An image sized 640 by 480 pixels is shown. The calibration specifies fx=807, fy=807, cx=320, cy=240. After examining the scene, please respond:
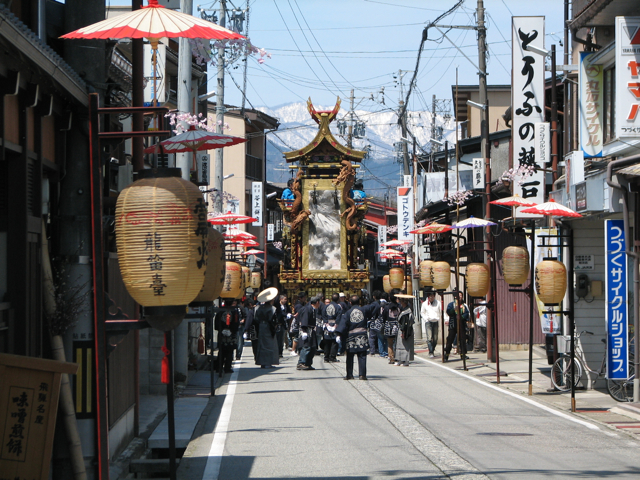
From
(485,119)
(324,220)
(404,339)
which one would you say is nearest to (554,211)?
(485,119)

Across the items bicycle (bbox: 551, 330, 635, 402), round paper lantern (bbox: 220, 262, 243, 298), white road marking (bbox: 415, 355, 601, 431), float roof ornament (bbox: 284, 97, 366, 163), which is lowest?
white road marking (bbox: 415, 355, 601, 431)

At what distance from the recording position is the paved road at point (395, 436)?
30.7ft

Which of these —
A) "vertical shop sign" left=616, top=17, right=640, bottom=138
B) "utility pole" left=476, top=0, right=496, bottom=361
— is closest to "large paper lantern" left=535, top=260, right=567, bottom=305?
"vertical shop sign" left=616, top=17, right=640, bottom=138

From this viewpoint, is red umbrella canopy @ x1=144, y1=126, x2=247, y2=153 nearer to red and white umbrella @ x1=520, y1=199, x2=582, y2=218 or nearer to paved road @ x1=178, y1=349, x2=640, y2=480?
paved road @ x1=178, y1=349, x2=640, y2=480

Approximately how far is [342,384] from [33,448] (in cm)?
1218

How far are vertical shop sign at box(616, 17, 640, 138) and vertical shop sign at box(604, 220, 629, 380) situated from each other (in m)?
2.36

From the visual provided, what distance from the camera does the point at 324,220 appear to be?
43.6 m

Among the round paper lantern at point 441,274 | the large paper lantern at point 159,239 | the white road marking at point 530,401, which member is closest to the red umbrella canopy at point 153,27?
the large paper lantern at point 159,239

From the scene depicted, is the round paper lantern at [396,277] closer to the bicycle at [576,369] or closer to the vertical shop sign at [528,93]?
the vertical shop sign at [528,93]

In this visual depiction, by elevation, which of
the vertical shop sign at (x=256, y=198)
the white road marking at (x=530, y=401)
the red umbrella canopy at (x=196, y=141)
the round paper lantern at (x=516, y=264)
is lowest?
the white road marking at (x=530, y=401)

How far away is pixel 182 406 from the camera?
48.8 ft

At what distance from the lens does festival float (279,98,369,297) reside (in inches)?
1700

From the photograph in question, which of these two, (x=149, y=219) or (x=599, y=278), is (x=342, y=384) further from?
(x=149, y=219)

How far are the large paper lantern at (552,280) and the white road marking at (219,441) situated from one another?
21.1 ft
